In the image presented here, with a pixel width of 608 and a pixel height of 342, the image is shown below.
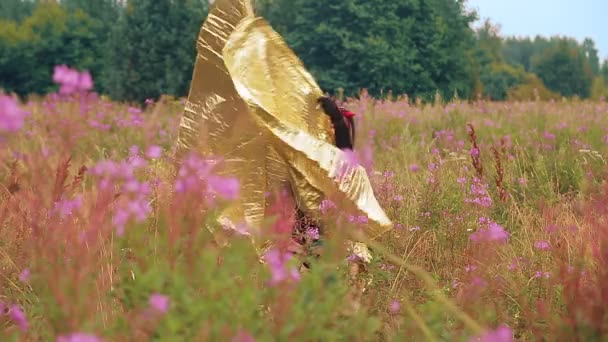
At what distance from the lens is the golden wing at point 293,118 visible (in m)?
2.59

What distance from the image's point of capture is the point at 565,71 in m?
59.2

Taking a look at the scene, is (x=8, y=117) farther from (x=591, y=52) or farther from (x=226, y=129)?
(x=591, y=52)

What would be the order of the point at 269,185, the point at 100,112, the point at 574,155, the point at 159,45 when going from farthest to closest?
the point at 159,45, the point at 100,112, the point at 574,155, the point at 269,185

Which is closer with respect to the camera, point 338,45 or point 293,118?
point 293,118

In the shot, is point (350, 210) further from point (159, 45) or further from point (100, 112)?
point (159, 45)

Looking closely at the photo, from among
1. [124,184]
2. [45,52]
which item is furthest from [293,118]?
[45,52]

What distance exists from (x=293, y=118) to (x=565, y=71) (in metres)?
61.7

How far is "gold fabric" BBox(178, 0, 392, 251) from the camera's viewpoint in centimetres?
265

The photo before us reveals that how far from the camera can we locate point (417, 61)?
26703 mm

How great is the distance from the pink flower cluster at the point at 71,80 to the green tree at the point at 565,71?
62107mm

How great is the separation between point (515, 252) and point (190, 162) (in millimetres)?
2239

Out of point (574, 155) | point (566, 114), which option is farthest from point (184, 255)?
point (566, 114)

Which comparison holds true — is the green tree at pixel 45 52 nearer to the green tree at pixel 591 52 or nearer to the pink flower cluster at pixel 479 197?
the pink flower cluster at pixel 479 197

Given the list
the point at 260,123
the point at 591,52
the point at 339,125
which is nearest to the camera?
the point at 260,123
